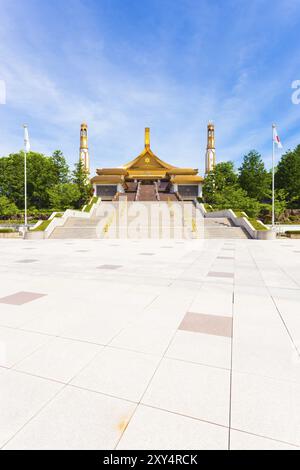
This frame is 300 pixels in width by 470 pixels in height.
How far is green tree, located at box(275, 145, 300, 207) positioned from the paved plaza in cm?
5085

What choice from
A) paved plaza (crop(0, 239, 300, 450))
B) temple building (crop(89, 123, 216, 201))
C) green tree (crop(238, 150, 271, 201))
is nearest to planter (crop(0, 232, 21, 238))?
paved plaza (crop(0, 239, 300, 450))

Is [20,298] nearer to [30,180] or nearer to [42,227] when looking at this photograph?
[42,227]

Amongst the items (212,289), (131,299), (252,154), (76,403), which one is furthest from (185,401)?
(252,154)

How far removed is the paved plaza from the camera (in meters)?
1.78

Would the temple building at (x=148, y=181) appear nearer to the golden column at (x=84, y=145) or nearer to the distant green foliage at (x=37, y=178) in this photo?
the distant green foliage at (x=37, y=178)

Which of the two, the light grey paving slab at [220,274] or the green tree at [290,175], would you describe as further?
the green tree at [290,175]

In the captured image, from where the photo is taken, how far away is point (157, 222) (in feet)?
89.7

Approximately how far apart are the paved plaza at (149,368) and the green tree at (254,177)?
48670 millimetres

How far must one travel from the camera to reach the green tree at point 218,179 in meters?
41.6

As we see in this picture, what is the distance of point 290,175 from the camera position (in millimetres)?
50906

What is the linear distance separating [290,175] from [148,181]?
30978 millimetres

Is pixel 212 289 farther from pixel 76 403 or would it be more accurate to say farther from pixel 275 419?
pixel 76 403

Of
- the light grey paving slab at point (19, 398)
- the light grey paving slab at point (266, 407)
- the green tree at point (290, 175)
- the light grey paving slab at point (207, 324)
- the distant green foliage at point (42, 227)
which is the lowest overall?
the light grey paving slab at point (266, 407)

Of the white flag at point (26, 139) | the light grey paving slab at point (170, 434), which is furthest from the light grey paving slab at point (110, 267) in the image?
the white flag at point (26, 139)
